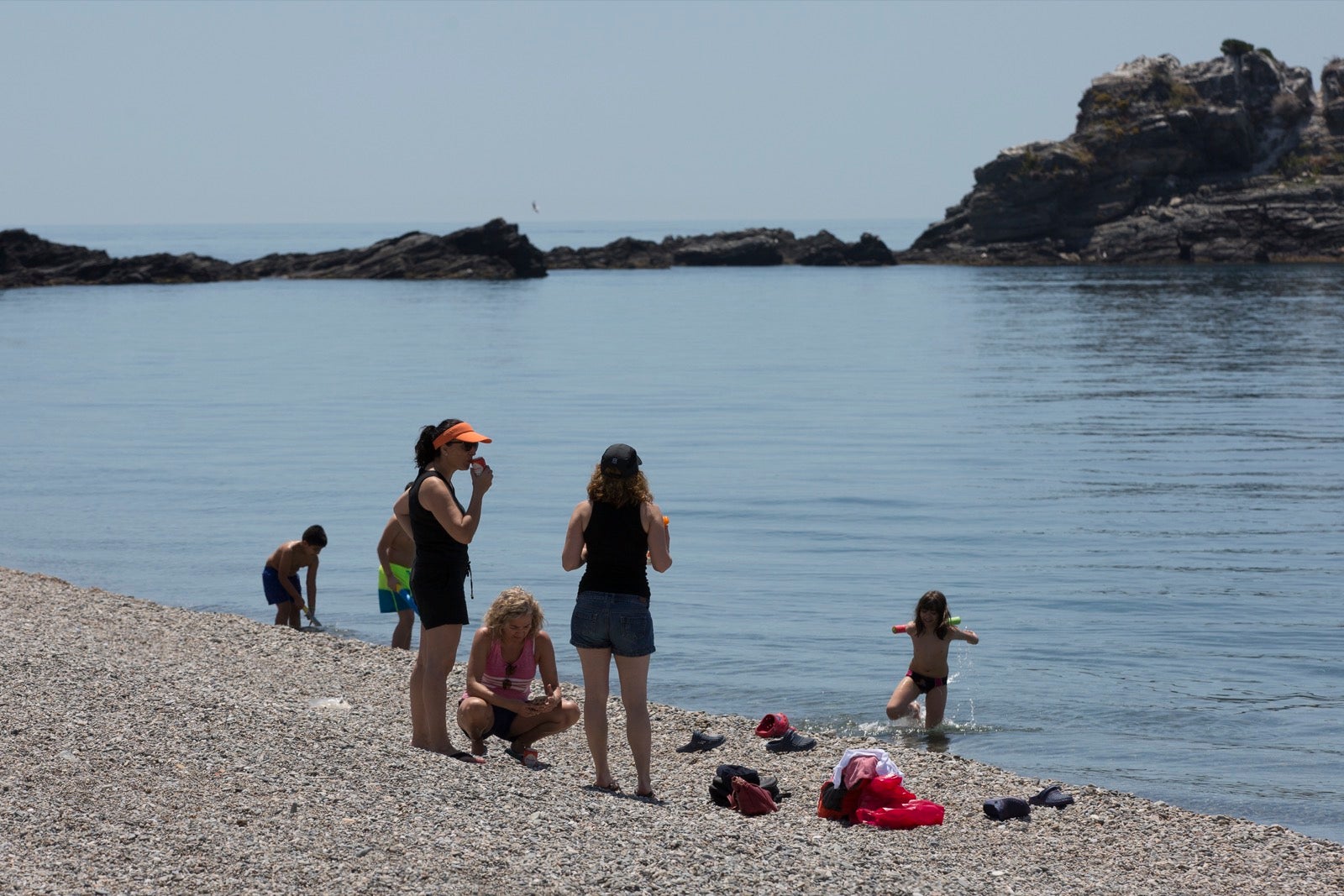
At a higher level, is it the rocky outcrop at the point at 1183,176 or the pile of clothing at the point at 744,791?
the rocky outcrop at the point at 1183,176

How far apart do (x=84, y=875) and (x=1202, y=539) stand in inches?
638

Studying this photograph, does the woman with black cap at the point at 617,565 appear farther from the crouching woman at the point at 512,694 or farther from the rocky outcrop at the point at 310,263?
the rocky outcrop at the point at 310,263

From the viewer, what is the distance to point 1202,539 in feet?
61.3

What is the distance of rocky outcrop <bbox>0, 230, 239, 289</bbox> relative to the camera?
105 meters

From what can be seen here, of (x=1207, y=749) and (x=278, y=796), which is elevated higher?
(x=278, y=796)

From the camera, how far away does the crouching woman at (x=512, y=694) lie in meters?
8.30

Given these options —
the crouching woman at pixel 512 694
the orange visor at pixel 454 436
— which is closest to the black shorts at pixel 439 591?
the crouching woman at pixel 512 694

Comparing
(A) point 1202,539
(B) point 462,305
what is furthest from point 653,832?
(B) point 462,305

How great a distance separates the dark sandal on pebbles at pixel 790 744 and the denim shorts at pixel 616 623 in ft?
8.29

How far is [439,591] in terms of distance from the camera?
7.84 meters

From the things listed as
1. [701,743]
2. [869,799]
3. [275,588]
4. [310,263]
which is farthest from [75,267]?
[869,799]

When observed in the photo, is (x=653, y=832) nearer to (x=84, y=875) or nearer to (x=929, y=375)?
(x=84, y=875)

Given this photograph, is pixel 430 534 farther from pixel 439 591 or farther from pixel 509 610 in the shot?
pixel 509 610

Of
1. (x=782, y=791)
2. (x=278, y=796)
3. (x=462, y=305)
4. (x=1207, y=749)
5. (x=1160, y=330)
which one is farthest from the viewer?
(x=462, y=305)
